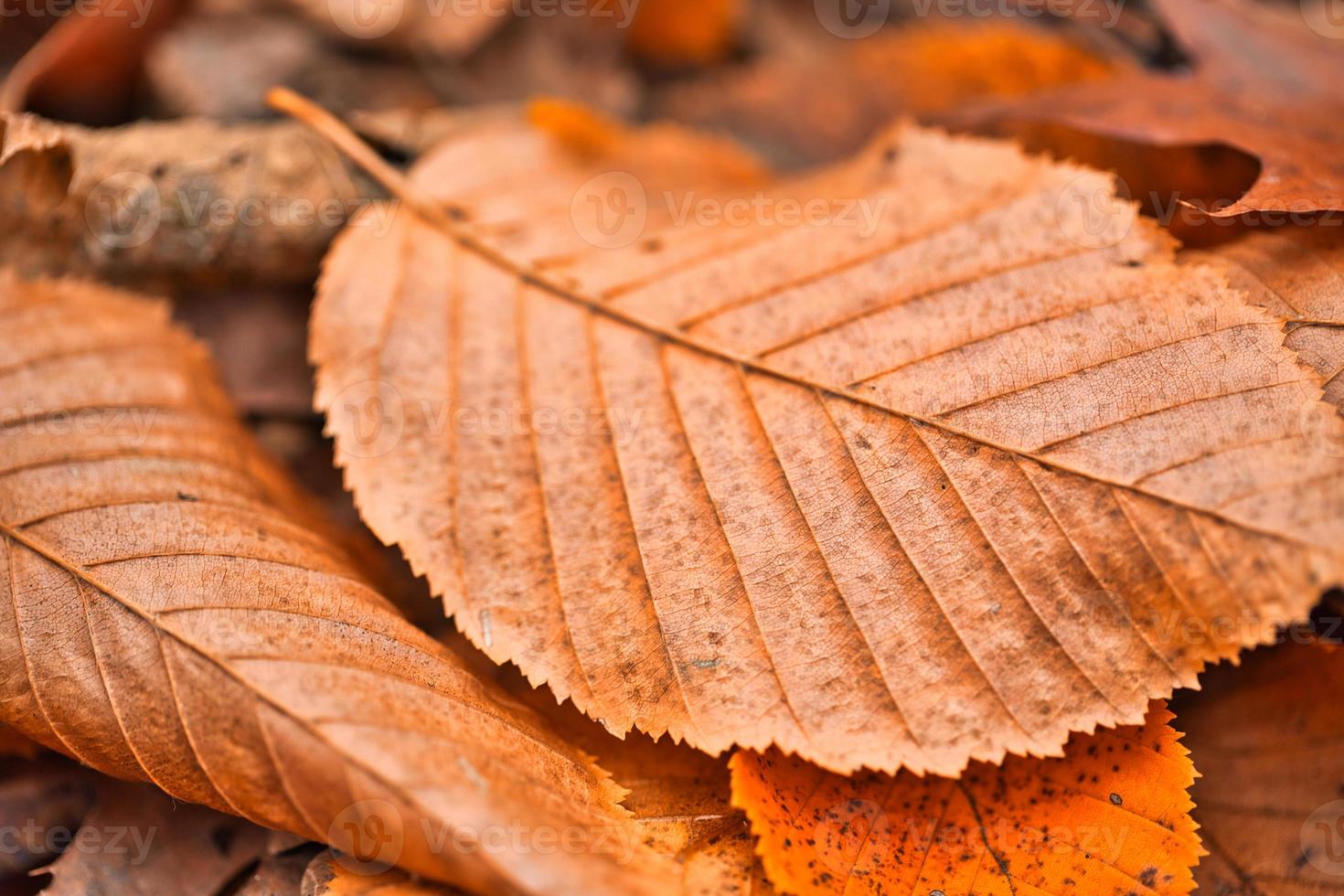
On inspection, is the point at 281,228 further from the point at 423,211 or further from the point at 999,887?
the point at 999,887

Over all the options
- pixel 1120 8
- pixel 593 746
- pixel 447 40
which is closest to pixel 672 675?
pixel 593 746

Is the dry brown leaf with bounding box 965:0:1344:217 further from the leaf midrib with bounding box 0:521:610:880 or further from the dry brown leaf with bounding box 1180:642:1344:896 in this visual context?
the leaf midrib with bounding box 0:521:610:880

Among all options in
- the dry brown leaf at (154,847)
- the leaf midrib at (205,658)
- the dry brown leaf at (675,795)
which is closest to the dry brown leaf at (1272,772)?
the dry brown leaf at (675,795)

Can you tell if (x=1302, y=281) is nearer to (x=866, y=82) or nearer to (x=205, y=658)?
(x=866, y=82)

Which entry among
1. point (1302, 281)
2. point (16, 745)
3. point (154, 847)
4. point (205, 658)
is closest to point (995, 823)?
point (1302, 281)

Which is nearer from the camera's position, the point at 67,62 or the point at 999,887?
the point at 999,887

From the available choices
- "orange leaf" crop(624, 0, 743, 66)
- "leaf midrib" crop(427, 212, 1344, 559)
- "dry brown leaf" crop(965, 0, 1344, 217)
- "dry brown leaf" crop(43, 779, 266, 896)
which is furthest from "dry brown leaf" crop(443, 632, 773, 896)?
"orange leaf" crop(624, 0, 743, 66)

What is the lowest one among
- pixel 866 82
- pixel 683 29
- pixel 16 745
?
pixel 16 745
